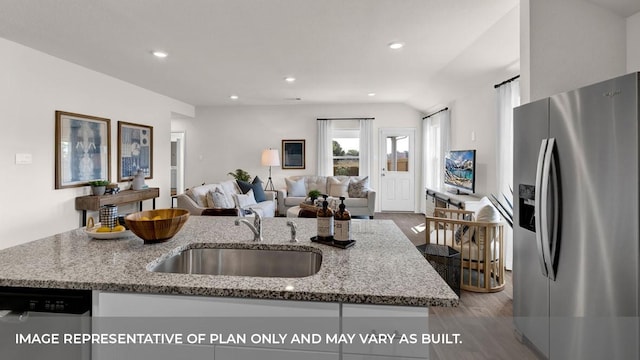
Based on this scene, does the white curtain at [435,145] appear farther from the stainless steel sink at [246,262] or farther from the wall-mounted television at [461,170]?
the stainless steel sink at [246,262]

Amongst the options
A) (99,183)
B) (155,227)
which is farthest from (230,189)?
(155,227)

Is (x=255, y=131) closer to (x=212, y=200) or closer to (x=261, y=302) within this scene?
(x=212, y=200)

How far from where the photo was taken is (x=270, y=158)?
664cm

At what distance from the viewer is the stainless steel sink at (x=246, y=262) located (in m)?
1.48

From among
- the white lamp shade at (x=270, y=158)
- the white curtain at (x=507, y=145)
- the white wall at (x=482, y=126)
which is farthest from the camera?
the white lamp shade at (x=270, y=158)

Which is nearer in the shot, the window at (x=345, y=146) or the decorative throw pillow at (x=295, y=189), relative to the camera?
the decorative throw pillow at (x=295, y=189)

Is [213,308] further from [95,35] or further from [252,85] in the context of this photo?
[252,85]

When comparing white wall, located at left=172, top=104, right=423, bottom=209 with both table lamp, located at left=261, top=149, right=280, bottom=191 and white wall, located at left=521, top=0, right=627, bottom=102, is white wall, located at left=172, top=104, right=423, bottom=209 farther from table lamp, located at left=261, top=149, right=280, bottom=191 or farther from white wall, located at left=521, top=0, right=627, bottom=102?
white wall, located at left=521, top=0, right=627, bottom=102

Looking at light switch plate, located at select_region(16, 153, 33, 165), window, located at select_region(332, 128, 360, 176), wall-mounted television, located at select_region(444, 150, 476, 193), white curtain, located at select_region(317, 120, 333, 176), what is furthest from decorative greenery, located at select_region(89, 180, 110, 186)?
wall-mounted television, located at select_region(444, 150, 476, 193)

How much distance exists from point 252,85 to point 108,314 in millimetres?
4595

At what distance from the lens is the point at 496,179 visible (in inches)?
151

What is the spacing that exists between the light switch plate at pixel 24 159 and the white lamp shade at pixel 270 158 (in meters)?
3.78

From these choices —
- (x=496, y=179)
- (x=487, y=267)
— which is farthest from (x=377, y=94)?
(x=487, y=267)

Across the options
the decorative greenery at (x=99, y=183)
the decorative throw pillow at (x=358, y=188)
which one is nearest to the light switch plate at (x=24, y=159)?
the decorative greenery at (x=99, y=183)
